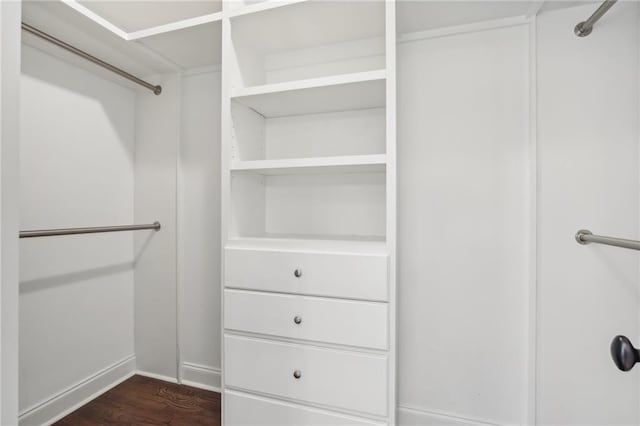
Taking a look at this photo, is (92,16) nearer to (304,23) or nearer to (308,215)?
(304,23)

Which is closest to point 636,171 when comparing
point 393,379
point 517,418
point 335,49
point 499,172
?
point 499,172

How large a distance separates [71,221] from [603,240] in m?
2.39

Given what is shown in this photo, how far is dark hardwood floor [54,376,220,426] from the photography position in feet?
5.27

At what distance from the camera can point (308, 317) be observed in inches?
49.6

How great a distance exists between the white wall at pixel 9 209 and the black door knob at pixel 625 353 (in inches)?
42.2

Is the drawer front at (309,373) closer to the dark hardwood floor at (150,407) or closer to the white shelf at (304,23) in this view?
the dark hardwood floor at (150,407)

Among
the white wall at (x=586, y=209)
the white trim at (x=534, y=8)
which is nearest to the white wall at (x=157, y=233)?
the white trim at (x=534, y=8)

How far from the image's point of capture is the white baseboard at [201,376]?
1.88 meters

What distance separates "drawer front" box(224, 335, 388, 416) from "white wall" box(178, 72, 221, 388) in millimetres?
598

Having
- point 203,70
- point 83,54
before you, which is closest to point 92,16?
point 83,54

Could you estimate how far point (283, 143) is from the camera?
5.71 feet

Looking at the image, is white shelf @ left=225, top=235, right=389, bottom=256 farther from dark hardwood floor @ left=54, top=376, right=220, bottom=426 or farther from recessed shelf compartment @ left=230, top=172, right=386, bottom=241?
dark hardwood floor @ left=54, top=376, right=220, bottom=426

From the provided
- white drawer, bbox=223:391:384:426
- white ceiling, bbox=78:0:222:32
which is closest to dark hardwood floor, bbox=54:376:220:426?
white drawer, bbox=223:391:384:426

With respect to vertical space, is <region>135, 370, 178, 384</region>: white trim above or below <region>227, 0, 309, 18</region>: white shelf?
below
